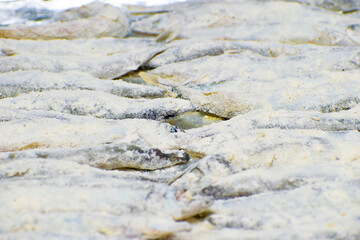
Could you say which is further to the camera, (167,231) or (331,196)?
(331,196)

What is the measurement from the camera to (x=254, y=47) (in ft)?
11.4

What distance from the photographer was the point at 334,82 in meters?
2.75

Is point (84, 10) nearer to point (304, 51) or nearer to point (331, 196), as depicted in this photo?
point (304, 51)

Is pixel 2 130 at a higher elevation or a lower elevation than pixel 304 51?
lower

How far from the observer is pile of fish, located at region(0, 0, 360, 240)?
1.43m

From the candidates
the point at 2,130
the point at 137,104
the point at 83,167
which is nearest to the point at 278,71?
the point at 137,104

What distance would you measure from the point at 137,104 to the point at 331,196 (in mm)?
1433

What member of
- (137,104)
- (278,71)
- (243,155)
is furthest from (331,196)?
(278,71)

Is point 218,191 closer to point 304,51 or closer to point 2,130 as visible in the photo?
point 2,130

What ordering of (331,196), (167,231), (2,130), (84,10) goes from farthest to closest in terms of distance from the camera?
(84,10), (2,130), (331,196), (167,231)

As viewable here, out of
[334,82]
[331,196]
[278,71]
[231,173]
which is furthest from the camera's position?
[278,71]

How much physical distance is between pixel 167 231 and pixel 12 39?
10.4ft

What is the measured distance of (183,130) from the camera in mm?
2332

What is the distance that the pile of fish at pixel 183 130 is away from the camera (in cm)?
143
